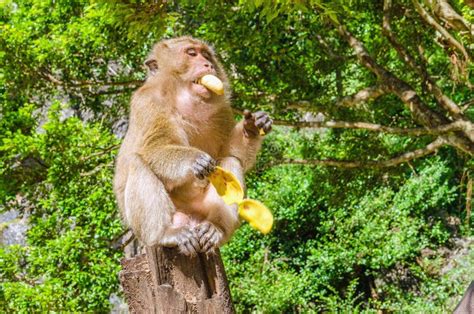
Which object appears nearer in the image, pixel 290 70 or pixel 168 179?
pixel 168 179

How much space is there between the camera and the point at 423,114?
24.1 ft

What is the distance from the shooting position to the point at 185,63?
175 inches

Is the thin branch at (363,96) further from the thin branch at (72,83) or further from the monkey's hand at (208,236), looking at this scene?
the monkey's hand at (208,236)

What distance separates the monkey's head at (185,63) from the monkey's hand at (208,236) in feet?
2.85

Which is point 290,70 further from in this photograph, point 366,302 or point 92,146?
point 366,302

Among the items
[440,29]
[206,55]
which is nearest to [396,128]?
[440,29]

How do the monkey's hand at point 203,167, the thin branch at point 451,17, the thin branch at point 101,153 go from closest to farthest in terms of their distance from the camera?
1. the monkey's hand at point 203,167
2. the thin branch at point 451,17
3. the thin branch at point 101,153

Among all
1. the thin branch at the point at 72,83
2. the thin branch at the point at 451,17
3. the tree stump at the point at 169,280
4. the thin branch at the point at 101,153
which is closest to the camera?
the tree stump at the point at 169,280

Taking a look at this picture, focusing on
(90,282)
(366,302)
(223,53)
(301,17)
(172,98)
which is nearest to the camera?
(172,98)

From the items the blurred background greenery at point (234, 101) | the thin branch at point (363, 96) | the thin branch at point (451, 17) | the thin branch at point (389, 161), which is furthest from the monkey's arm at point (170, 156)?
the thin branch at point (389, 161)

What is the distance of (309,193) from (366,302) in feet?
5.92

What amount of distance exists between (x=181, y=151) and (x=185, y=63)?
0.70m

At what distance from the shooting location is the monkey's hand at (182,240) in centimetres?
357

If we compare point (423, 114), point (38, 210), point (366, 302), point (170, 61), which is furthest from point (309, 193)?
point (170, 61)
